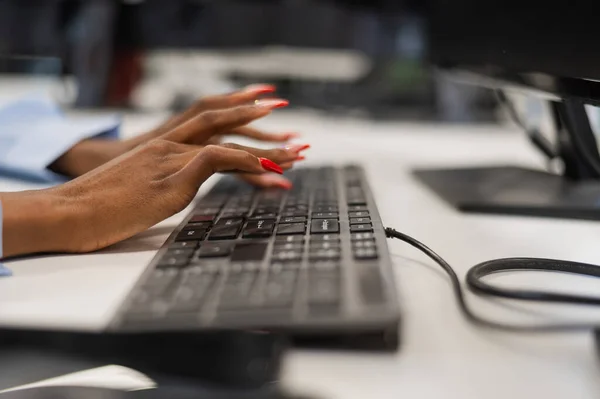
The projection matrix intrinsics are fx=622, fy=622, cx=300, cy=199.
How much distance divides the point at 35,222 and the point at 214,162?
Result: 0.47ft

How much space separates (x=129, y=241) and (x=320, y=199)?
0.18m

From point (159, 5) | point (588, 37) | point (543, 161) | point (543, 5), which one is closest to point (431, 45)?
point (543, 161)

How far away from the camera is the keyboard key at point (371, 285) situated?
0.34m

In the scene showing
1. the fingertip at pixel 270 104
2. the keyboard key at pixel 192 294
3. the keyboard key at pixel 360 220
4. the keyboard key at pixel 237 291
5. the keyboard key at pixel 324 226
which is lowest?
the keyboard key at pixel 192 294

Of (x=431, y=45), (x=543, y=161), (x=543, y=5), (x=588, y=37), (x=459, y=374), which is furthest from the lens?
(x=431, y=45)

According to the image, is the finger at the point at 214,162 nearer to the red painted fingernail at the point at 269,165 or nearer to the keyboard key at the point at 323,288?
the red painted fingernail at the point at 269,165

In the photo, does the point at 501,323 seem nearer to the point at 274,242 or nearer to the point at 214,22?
the point at 274,242

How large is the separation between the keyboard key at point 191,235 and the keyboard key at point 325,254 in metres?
0.10

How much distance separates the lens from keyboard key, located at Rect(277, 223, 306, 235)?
468 millimetres

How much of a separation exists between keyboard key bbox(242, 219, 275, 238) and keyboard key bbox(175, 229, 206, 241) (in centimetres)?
3

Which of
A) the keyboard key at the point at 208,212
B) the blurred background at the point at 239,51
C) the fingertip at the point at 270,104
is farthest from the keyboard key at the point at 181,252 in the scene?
the blurred background at the point at 239,51

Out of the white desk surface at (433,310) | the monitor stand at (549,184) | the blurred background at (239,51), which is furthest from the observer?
the blurred background at (239,51)

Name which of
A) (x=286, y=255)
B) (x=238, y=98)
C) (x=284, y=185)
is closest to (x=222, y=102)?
(x=238, y=98)

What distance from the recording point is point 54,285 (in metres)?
0.42
